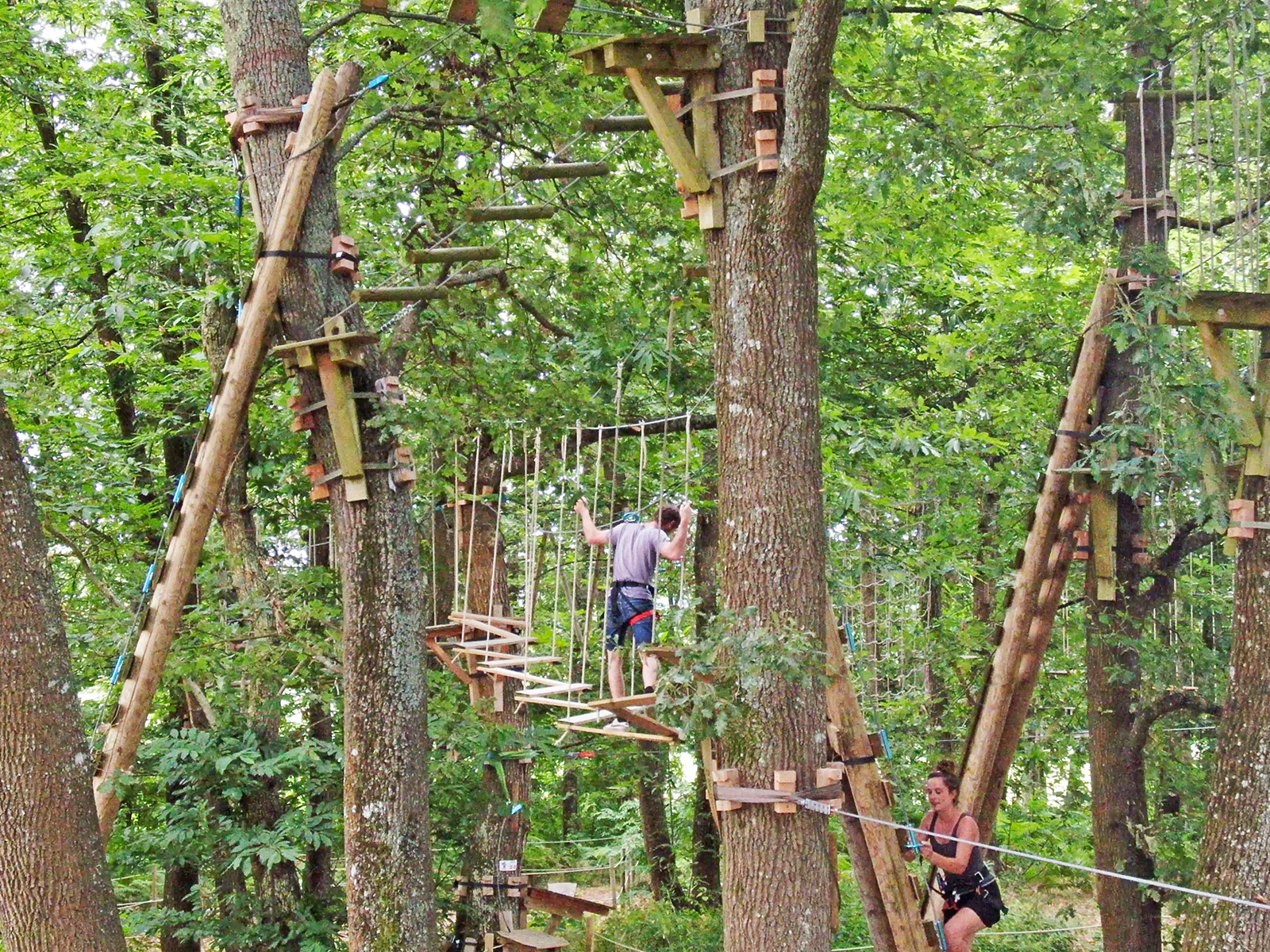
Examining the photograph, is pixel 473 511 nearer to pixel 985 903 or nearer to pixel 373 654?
pixel 373 654

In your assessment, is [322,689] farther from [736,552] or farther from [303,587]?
[736,552]

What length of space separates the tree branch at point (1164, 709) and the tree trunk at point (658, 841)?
5035 mm

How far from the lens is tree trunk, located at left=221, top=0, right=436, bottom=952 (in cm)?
562

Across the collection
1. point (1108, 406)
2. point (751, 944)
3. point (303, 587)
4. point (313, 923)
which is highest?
point (1108, 406)

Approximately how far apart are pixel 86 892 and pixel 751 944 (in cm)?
251

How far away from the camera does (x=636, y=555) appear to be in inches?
253

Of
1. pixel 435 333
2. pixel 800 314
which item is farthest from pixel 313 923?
pixel 800 314

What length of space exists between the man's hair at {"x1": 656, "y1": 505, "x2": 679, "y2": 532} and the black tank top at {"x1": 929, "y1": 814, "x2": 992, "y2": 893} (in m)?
1.81

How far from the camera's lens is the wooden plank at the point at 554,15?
4.39 metres

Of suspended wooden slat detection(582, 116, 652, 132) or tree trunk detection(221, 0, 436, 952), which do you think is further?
tree trunk detection(221, 0, 436, 952)

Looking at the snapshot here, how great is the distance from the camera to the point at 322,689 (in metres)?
8.31

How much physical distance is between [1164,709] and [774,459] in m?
3.61

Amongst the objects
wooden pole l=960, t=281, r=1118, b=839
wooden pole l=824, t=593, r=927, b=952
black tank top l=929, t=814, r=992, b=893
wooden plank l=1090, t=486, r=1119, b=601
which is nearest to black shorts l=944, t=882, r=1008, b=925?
black tank top l=929, t=814, r=992, b=893

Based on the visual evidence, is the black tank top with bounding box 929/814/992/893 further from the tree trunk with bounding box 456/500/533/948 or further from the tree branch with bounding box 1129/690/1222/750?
the tree trunk with bounding box 456/500/533/948
